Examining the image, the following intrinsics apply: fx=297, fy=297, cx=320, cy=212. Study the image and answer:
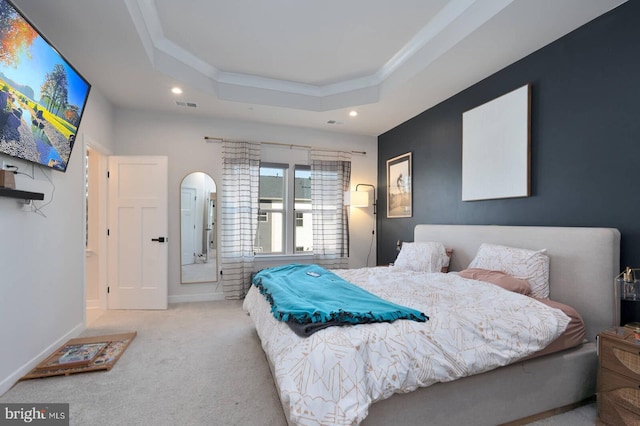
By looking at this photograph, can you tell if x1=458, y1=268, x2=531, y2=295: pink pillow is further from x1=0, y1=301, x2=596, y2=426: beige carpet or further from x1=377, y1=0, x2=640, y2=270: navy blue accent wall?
x1=0, y1=301, x2=596, y2=426: beige carpet

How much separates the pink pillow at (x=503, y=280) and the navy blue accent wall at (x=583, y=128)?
65cm

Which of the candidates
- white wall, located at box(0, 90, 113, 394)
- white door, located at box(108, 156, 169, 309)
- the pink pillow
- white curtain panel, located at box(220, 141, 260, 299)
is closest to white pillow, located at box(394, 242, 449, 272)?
the pink pillow

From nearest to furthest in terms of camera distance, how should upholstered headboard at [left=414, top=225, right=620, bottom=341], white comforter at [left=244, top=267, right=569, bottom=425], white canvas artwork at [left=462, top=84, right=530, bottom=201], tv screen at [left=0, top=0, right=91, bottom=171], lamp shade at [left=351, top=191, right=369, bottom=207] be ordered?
white comforter at [left=244, top=267, right=569, bottom=425], tv screen at [left=0, top=0, right=91, bottom=171], upholstered headboard at [left=414, top=225, right=620, bottom=341], white canvas artwork at [left=462, top=84, right=530, bottom=201], lamp shade at [left=351, top=191, right=369, bottom=207]

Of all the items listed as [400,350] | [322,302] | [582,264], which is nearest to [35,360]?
[322,302]

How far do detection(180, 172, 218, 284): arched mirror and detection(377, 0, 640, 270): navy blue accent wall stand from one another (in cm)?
355

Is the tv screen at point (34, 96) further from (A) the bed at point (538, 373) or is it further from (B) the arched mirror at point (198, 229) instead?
(A) the bed at point (538, 373)

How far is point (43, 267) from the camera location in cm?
257

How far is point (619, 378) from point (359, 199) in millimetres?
3518

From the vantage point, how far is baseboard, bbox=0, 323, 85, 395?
6.89ft

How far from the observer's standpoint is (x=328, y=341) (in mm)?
1454

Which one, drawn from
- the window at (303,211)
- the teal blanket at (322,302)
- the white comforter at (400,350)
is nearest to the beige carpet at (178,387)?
the white comforter at (400,350)

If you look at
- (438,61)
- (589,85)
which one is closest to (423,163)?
(438,61)

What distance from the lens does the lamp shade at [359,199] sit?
4.82 m

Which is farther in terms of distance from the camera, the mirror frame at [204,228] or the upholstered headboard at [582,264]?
the mirror frame at [204,228]
